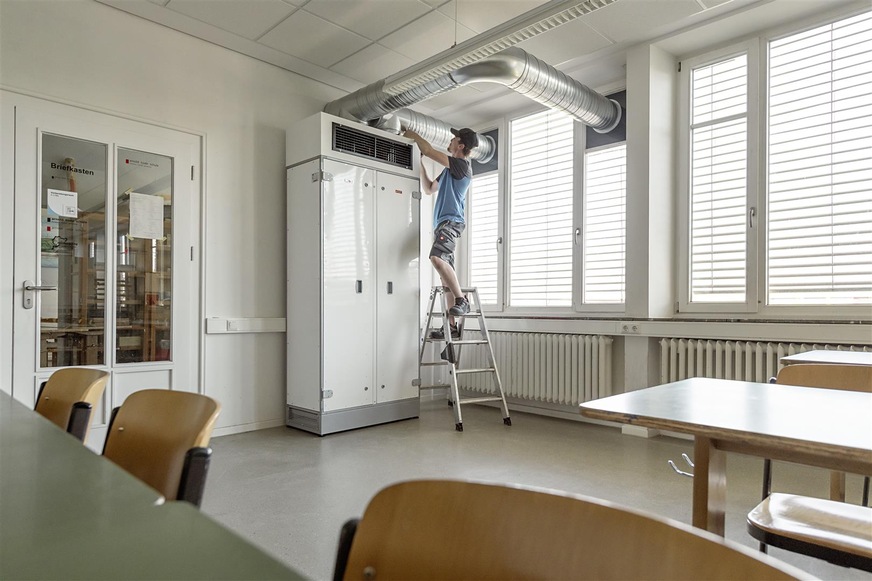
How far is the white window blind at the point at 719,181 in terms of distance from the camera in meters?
4.18

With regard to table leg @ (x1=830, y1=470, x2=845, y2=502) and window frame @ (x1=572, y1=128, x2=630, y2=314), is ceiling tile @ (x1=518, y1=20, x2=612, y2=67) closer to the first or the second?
window frame @ (x1=572, y1=128, x2=630, y2=314)

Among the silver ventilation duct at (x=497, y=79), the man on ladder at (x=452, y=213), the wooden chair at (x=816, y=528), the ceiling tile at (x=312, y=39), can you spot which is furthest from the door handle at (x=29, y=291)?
the wooden chair at (x=816, y=528)

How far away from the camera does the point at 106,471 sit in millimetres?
777

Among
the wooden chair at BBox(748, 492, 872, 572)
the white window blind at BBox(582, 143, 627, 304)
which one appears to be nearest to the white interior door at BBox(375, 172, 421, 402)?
the white window blind at BBox(582, 143, 627, 304)

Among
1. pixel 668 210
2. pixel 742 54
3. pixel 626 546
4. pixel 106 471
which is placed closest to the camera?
pixel 626 546

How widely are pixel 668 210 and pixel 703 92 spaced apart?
3.21ft

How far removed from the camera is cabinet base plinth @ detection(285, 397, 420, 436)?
4.31 meters

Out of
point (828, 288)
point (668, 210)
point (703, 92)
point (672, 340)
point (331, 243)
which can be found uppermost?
point (703, 92)

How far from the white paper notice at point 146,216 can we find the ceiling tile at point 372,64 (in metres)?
1.91

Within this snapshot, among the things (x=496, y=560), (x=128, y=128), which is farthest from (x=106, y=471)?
(x=128, y=128)

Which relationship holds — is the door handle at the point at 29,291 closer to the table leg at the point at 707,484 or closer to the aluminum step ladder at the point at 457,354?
the aluminum step ladder at the point at 457,354

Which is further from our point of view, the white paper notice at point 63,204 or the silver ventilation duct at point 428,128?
the silver ventilation duct at point 428,128

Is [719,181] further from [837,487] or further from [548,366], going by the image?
[837,487]

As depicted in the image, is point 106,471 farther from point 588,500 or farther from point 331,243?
point 331,243
